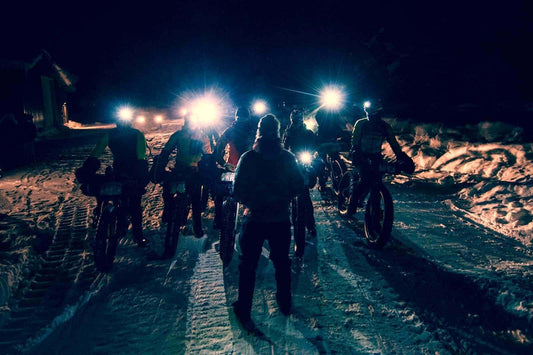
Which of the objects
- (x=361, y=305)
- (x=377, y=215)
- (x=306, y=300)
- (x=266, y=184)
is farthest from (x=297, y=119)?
(x=361, y=305)

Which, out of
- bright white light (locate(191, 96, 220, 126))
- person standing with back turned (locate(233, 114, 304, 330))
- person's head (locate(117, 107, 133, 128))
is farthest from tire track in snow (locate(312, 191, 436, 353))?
person's head (locate(117, 107, 133, 128))

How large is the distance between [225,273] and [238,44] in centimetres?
7270

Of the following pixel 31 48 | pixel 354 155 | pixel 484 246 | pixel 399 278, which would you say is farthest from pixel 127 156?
pixel 31 48

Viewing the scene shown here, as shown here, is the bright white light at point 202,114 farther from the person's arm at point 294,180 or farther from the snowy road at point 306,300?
the person's arm at point 294,180

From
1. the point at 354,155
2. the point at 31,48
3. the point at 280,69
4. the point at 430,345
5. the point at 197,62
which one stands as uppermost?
the point at 197,62

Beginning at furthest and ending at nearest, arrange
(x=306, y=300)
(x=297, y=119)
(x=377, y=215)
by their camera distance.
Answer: (x=297, y=119) → (x=377, y=215) → (x=306, y=300)

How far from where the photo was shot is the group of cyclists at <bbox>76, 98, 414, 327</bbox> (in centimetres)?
326

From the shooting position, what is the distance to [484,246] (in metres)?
5.24

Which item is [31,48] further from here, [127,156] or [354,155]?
[354,155]

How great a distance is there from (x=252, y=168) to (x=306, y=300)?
1.78 metres

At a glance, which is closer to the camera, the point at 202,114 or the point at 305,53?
the point at 202,114

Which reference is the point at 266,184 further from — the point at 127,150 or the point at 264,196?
the point at 127,150

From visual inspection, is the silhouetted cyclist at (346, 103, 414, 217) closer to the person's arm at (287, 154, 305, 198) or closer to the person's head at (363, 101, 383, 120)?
the person's head at (363, 101, 383, 120)

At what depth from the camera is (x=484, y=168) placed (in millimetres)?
8742
